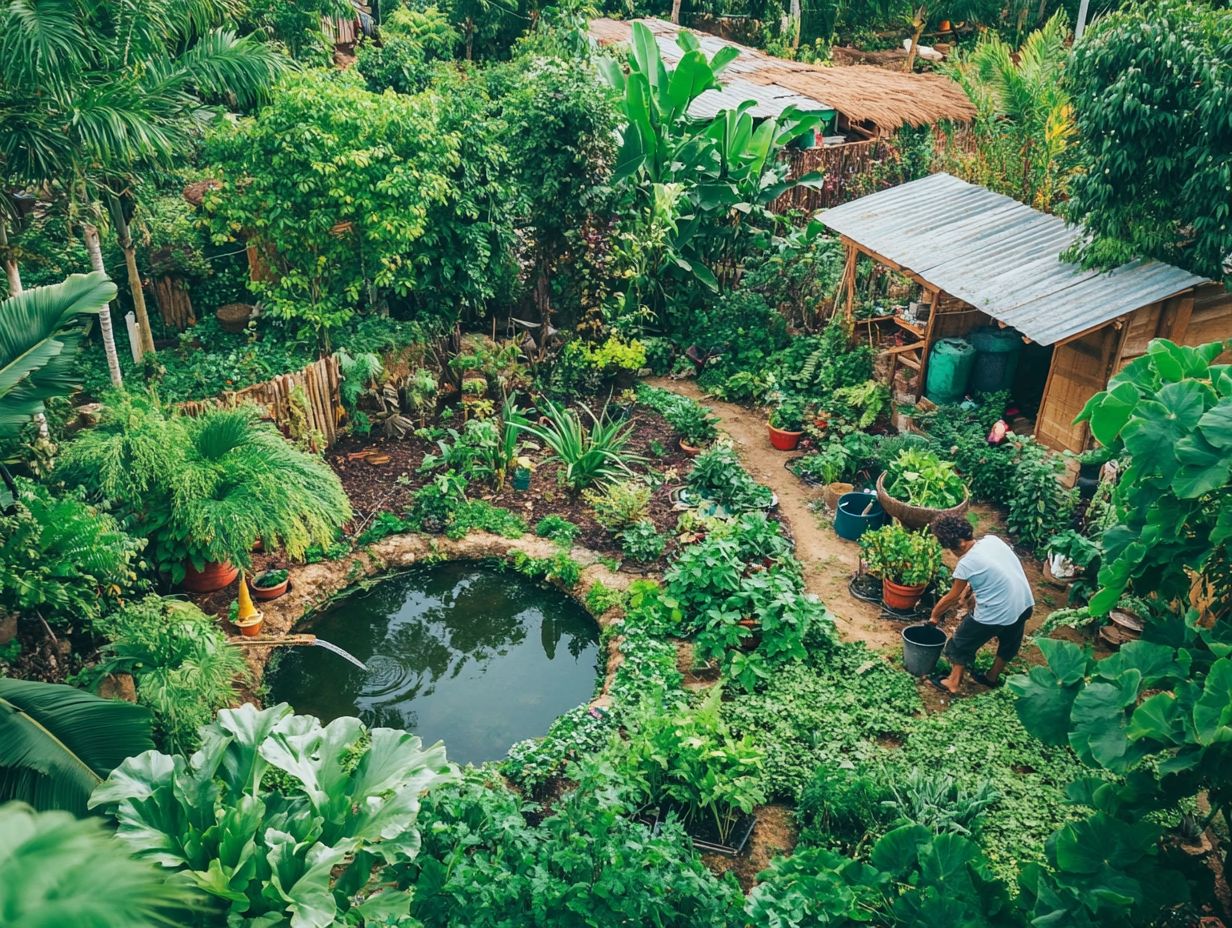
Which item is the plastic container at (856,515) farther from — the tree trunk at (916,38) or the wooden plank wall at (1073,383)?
the tree trunk at (916,38)

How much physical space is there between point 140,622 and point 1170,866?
6096 millimetres

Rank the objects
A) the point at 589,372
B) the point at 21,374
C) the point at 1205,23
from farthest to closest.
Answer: the point at 589,372 → the point at 1205,23 → the point at 21,374

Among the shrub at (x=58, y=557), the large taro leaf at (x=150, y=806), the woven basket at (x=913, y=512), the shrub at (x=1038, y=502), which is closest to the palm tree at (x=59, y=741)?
the large taro leaf at (x=150, y=806)

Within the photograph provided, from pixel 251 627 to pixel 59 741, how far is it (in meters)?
2.69

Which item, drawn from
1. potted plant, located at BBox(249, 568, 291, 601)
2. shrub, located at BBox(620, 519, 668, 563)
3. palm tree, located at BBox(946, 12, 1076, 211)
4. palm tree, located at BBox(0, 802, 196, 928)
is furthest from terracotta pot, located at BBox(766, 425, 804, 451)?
palm tree, located at BBox(0, 802, 196, 928)

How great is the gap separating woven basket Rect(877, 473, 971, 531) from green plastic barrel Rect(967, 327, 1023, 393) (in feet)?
8.37

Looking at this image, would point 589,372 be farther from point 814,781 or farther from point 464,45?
point 464,45

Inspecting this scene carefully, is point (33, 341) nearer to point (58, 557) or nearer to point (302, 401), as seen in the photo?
point (58, 557)

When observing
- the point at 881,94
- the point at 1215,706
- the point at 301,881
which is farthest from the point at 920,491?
the point at 881,94

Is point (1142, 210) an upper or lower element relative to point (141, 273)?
upper

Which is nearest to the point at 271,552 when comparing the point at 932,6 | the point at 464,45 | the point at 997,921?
the point at 997,921

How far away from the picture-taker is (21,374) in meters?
5.08

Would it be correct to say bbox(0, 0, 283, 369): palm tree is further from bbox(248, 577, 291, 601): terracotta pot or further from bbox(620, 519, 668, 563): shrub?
bbox(620, 519, 668, 563): shrub

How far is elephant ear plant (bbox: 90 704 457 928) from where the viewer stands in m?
4.52
